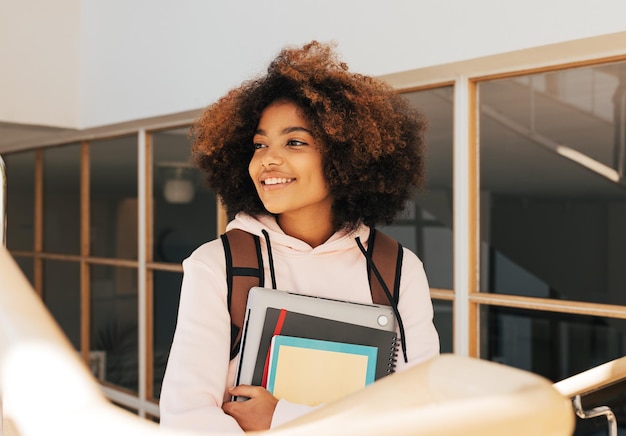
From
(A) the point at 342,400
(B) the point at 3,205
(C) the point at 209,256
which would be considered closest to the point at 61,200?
(C) the point at 209,256

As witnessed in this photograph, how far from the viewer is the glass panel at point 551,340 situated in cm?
213

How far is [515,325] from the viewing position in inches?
94.0

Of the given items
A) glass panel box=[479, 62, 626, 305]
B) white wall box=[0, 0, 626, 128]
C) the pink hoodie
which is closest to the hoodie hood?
the pink hoodie

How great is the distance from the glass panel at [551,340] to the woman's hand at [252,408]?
1450 millimetres

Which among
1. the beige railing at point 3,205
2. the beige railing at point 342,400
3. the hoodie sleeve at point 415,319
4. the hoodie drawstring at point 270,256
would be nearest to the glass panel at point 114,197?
the hoodie drawstring at point 270,256

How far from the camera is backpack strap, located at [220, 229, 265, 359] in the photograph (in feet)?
3.59

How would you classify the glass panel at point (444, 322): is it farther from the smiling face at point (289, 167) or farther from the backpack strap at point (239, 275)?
the backpack strap at point (239, 275)

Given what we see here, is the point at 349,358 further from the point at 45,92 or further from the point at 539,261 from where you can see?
the point at 45,92

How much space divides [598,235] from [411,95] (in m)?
0.87

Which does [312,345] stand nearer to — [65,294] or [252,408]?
[252,408]

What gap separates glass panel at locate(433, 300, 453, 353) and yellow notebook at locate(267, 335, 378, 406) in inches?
56.0

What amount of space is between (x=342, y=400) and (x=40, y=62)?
3.96m

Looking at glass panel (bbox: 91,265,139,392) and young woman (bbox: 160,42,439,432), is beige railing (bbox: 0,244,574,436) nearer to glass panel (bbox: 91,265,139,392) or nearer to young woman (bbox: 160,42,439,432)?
young woman (bbox: 160,42,439,432)

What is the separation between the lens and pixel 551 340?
2.32 metres
